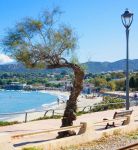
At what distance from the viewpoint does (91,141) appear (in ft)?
51.6

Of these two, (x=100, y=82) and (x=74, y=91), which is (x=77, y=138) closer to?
(x=74, y=91)

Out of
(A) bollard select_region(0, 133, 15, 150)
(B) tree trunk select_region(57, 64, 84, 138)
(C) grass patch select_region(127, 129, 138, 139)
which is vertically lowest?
(C) grass patch select_region(127, 129, 138, 139)

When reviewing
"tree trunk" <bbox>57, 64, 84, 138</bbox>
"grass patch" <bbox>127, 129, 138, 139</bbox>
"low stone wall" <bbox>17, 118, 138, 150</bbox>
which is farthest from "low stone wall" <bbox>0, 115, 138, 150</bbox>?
"tree trunk" <bbox>57, 64, 84, 138</bbox>

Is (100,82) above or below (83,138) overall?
above

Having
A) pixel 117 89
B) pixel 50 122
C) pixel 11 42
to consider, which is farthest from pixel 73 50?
pixel 117 89

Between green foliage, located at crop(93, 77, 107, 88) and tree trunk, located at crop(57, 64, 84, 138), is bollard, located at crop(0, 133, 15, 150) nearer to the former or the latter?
tree trunk, located at crop(57, 64, 84, 138)

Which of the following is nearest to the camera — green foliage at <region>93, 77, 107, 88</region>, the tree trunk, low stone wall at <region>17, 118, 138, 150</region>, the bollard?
the bollard

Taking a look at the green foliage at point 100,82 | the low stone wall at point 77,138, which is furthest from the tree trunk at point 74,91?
the green foliage at point 100,82

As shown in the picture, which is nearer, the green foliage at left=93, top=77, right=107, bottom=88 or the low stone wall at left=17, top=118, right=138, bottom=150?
the low stone wall at left=17, top=118, right=138, bottom=150

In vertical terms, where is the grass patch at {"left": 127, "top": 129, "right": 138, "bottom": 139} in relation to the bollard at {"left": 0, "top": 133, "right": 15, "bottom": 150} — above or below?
below

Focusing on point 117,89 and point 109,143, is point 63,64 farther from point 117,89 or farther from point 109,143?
point 117,89

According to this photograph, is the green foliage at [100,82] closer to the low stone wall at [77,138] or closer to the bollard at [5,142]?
the low stone wall at [77,138]

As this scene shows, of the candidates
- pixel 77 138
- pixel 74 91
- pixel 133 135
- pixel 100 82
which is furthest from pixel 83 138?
pixel 100 82

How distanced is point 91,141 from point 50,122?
7390 millimetres
